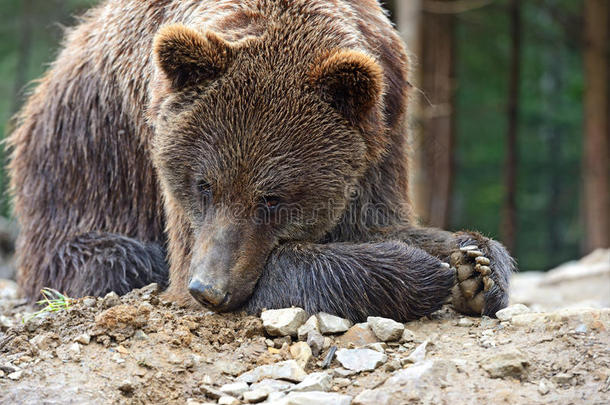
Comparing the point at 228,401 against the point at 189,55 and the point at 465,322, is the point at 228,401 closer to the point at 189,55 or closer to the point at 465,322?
the point at 465,322

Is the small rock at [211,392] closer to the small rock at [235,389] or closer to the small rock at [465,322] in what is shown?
A: the small rock at [235,389]

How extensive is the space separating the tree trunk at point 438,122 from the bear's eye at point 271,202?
34.0ft

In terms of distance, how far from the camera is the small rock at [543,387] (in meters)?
2.99

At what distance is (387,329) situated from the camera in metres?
3.62

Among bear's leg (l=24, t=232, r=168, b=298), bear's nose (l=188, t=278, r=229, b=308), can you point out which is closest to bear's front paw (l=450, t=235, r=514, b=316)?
bear's nose (l=188, t=278, r=229, b=308)

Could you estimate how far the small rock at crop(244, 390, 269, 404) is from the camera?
302 centimetres

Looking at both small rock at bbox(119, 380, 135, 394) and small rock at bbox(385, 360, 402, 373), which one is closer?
small rock at bbox(119, 380, 135, 394)

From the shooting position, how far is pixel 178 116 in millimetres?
4129

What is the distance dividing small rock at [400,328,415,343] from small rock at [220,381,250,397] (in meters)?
0.90

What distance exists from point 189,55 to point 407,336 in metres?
1.91

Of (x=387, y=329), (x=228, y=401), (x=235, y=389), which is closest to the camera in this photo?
(x=228, y=401)

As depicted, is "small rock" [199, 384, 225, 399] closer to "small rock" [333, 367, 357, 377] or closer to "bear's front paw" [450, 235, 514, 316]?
"small rock" [333, 367, 357, 377]

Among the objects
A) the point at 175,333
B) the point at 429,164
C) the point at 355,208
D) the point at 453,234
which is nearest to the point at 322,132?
the point at 355,208

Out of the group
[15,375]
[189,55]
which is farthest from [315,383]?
[189,55]
